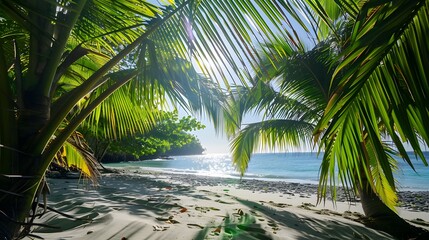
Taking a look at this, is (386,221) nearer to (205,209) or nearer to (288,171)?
(205,209)

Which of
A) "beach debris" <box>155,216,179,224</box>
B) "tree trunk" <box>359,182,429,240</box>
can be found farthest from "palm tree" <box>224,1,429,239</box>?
"tree trunk" <box>359,182,429,240</box>

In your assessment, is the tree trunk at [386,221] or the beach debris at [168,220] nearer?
the beach debris at [168,220]

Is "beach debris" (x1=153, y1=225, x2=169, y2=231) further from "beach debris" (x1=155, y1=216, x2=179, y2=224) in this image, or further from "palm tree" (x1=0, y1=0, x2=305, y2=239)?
"palm tree" (x1=0, y1=0, x2=305, y2=239)

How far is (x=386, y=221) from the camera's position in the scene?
15.0 feet

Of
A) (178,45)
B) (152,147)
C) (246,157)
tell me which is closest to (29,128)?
(178,45)

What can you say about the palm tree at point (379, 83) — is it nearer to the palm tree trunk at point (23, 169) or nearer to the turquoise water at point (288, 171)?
the turquoise water at point (288, 171)

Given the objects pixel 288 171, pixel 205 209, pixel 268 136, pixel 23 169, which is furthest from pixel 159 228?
pixel 288 171

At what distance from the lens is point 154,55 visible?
1.94m

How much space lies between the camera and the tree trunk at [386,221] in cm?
424

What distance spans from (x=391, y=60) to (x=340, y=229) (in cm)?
310

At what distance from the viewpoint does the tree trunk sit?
13.9ft

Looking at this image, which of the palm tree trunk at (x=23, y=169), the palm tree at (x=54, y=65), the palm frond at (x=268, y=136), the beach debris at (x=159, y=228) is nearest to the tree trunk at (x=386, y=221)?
the palm frond at (x=268, y=136)

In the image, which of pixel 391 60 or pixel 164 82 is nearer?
pixel 391 60

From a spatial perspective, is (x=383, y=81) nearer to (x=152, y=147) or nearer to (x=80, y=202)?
(x=80, y=202)
